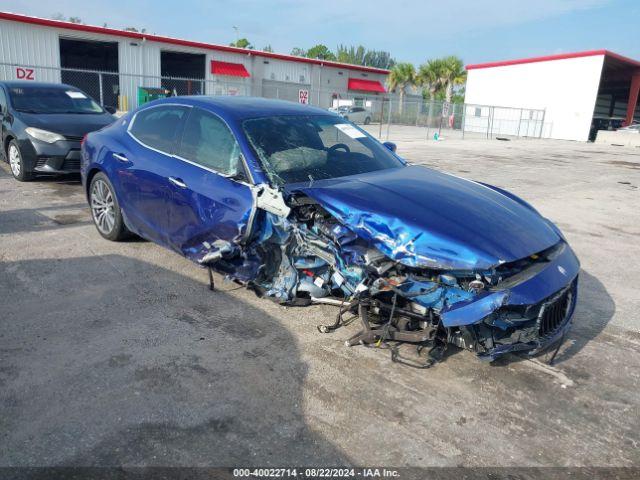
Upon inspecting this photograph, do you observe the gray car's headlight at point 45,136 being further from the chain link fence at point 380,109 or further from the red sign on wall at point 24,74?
the chain link fence at point 380,109

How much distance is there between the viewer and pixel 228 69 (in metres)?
37.3

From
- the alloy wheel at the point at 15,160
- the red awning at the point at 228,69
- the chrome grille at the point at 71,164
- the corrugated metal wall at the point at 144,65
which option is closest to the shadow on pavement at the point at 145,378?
the chrome grille at the point at 71,164

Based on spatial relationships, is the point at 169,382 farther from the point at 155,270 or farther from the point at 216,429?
the point at 155,270

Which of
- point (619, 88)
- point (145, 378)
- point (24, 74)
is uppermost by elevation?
point (619, 88)

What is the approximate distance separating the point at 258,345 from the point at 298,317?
0.53 metres

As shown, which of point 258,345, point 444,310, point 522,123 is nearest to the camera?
point 444,310

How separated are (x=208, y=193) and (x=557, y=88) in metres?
39.6

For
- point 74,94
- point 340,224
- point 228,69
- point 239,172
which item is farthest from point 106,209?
point 228,69

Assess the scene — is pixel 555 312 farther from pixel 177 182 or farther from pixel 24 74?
pixel 24 74

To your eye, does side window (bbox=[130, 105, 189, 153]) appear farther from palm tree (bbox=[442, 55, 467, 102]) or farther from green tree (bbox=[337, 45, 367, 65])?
green tree (bbox=[337, 45, 367, 65])

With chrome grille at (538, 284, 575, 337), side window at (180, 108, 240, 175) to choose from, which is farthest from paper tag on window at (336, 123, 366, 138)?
chrome grille at (538, 284, 575, 337)

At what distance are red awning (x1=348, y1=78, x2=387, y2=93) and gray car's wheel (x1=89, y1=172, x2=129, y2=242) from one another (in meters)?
43.0

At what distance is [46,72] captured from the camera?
90.1ft

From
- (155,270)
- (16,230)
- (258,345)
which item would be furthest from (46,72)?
(258,345)
